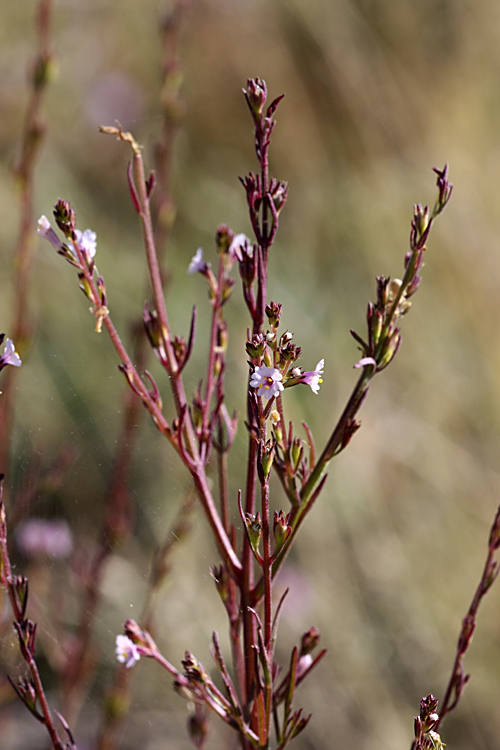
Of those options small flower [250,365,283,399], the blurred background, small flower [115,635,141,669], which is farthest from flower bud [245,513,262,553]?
the blurred background

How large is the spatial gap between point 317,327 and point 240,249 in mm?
2944


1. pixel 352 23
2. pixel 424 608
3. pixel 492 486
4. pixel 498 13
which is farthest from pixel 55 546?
pixel 498 13

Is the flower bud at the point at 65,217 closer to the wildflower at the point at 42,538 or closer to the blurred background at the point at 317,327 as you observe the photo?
the blurred background at the point at 317,327

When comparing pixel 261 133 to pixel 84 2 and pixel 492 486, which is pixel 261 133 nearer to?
pixel 492 486

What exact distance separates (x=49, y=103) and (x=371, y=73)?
2.54 meters

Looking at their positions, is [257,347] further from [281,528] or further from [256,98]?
[256,98]

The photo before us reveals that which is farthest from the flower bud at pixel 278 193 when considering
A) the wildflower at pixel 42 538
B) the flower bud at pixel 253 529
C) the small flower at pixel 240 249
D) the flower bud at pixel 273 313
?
the wildflower at pixel 42 538

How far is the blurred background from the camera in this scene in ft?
9.65

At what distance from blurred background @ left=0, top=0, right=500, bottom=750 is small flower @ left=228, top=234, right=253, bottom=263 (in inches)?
35.3

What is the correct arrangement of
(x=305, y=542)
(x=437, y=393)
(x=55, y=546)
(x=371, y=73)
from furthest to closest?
1. (x=371, y=73)
2. (x=437, y=393)
3. (x=305, y=542)
4. (x=55, y=546)

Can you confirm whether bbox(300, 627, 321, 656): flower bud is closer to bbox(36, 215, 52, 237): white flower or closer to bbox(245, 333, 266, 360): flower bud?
bbox(245, 333, 266, 360): flower bud

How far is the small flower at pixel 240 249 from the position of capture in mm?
998

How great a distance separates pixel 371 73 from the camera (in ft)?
12.8

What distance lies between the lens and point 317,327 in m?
3.92
